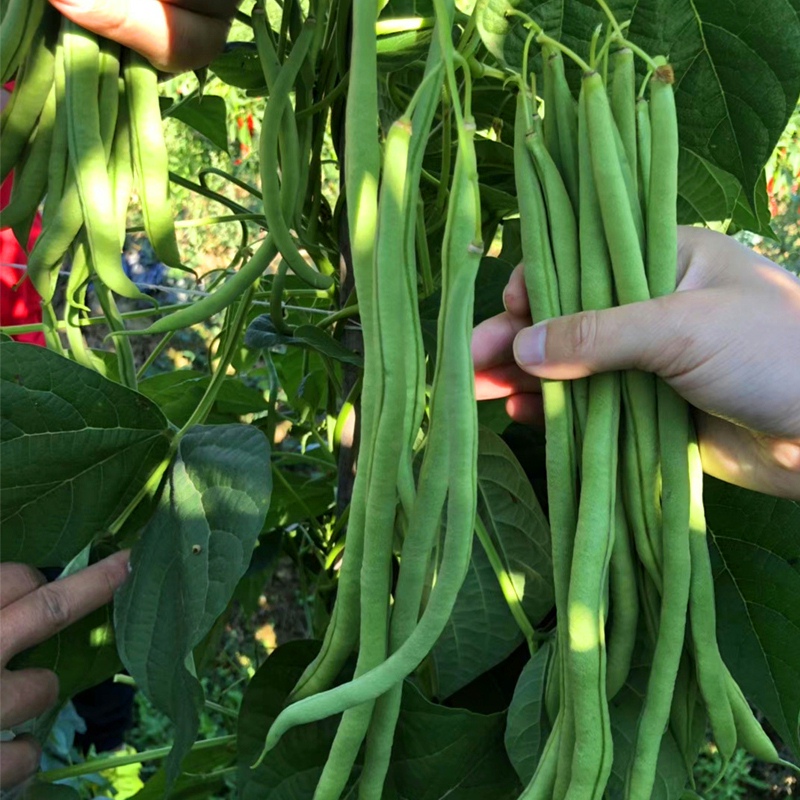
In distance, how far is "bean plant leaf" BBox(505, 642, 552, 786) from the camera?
492 millimetres

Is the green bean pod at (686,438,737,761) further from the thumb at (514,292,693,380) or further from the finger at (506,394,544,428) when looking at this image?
the finger at (506,394,544,428)

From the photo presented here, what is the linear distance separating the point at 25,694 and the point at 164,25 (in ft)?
1.40

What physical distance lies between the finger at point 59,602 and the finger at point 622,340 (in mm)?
313

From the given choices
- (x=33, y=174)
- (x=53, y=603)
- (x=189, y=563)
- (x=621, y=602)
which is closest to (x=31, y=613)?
A: (x=53, y=603)

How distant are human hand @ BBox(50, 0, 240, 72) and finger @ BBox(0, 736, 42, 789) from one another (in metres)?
0.45

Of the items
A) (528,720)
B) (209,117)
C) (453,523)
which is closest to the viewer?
(453,523)

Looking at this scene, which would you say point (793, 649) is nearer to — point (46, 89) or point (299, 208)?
point (299, 208)

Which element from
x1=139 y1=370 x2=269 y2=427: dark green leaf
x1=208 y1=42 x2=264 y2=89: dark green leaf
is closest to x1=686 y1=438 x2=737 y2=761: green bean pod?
x1=208 y1=42 x2=264 y2=89: dark green leaf

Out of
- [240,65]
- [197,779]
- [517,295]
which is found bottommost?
[197,779]

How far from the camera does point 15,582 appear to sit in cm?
62

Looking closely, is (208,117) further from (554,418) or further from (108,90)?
(554,418)

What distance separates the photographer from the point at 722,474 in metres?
0.57

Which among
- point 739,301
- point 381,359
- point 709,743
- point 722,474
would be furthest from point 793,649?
point 709,743

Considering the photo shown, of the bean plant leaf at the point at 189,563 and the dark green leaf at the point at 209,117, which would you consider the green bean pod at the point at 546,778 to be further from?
the dark green leaf at the point at 209,117
